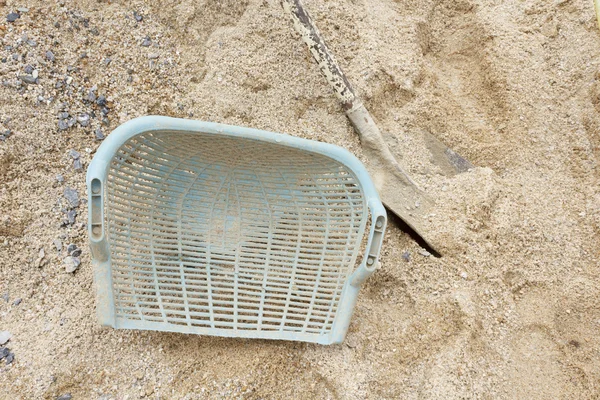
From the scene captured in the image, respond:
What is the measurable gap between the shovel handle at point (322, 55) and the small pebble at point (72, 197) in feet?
2.91

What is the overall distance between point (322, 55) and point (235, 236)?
670mm

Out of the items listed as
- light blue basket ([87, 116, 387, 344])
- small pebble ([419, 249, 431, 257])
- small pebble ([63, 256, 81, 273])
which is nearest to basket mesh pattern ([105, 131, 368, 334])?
light blue basket ([87, 116, 387, 344])

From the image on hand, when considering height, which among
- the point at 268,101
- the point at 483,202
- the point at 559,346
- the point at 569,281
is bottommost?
the point at 559,346

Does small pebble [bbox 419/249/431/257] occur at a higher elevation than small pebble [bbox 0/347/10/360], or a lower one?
lower

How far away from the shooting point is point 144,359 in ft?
4.30

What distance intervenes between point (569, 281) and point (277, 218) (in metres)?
0.93

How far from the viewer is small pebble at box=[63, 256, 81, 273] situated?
1.40 meters

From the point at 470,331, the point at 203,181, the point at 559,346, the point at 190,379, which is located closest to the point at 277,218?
the point at 203,181

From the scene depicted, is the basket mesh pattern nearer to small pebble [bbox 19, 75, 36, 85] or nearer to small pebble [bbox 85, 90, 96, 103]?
small pebble [bbox 85, 90, 96, 103]

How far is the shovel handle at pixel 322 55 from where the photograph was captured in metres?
1.62

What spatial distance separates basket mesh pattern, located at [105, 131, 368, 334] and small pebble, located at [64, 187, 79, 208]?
0.66 feet

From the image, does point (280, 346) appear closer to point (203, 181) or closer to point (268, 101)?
point (203, 181)

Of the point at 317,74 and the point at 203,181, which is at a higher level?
the point at 317,74

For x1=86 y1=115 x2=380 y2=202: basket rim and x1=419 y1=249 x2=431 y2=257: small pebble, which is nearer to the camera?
x1=86 y1=115 x2=380 y2=202: basket rim
